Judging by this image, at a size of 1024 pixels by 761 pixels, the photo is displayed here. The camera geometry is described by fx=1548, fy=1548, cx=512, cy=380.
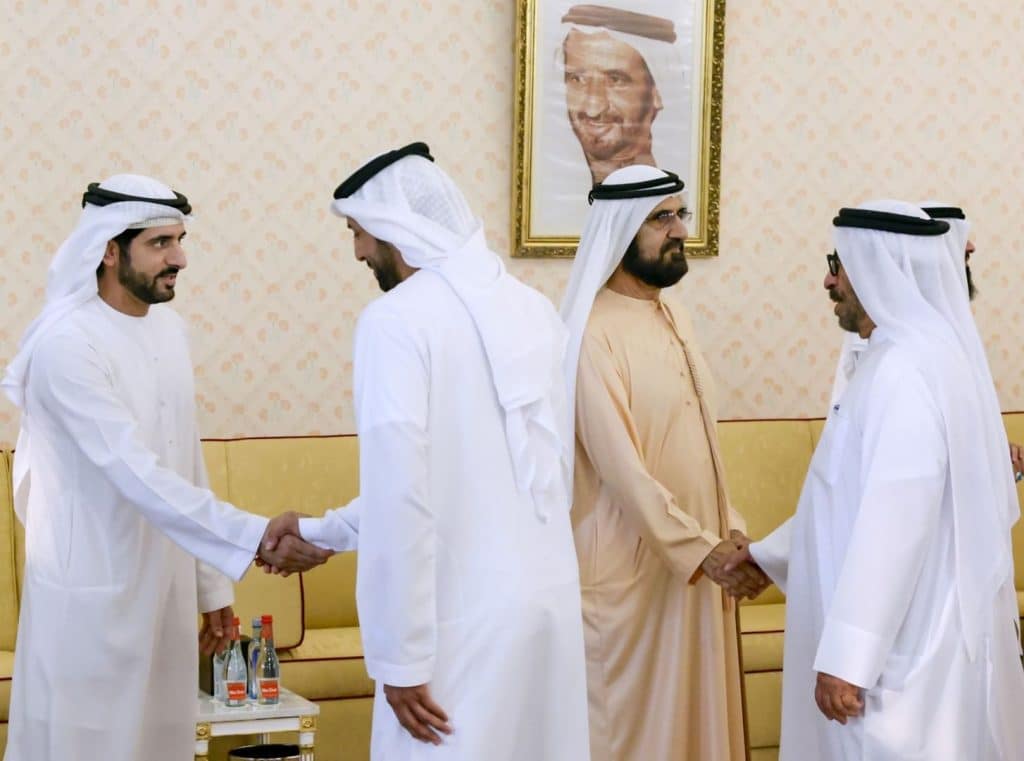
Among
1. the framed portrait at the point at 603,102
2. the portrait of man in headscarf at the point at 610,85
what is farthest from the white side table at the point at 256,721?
the portrait of man in headscarf at the point at 610,85

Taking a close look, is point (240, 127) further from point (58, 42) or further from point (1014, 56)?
point (1014, 56)

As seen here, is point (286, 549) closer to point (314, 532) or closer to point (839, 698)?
point (314, 532)

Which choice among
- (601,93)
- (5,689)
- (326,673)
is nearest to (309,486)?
(326,673)

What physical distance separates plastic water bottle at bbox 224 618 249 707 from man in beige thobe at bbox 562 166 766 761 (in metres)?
0.99

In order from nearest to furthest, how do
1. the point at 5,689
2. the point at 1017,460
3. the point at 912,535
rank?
the point at 912,535 < the point at 5,689 < the point at 1017,460

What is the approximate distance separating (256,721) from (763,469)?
2.35 m

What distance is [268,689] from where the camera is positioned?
4320 millimetres

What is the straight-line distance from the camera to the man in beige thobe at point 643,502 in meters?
4.05

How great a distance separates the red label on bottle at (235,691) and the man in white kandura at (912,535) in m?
1.68

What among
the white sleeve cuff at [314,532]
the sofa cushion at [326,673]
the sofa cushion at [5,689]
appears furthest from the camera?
the sofa cushion at [326,673]

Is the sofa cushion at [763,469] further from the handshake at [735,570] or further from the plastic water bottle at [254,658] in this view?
the plastic water bottle at [254,658]

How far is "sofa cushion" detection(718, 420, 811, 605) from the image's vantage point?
18.9 ft

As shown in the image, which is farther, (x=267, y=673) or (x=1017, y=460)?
(x=1017, y=460)

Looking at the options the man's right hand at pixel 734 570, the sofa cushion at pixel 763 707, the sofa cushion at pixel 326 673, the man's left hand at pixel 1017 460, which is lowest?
→ the sofa cushion at pixel 763 707
